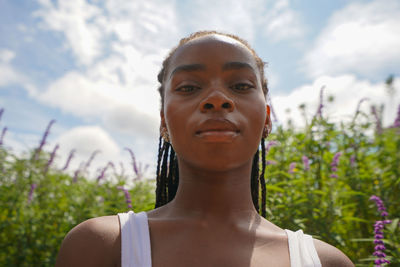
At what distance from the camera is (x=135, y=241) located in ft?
5.26

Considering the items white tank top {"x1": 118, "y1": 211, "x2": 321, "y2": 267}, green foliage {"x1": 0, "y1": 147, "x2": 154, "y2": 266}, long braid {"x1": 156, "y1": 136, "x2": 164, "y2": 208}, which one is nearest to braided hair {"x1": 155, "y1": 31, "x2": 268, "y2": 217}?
long braid {"x1": 156, "y1": 136, "x2": 164, "y2": 208}

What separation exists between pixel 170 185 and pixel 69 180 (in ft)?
11.3

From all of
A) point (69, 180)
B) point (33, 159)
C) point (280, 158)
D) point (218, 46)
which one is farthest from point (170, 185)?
point (69, 180)

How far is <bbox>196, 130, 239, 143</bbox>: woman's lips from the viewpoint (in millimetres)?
1608

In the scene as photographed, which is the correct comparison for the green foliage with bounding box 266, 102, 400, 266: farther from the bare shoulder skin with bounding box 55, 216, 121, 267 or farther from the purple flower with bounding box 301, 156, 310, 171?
the bare shoulder skin with bounding box 55, 216, 121, 267

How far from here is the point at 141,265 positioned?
1.52 meters

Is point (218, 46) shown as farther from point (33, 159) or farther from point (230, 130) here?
point (33, 159)

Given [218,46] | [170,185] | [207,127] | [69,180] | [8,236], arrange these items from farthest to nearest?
[69,180]
[8,236]
[170,185]
[218,46]
[207,127]

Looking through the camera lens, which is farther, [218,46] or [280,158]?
[280,158]

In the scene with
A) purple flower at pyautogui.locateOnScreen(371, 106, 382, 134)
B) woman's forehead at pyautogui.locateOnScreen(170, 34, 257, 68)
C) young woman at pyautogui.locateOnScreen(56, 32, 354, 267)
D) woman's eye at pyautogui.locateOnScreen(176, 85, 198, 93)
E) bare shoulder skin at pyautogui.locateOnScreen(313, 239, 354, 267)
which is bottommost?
bare shoulder skin at pyautogui.locateOnScreen(313, 239, 354, 267)

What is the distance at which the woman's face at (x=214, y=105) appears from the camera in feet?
5.37

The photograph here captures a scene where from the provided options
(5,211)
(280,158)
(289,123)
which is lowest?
(5,211)

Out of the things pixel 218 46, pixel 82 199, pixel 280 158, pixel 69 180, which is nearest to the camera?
pixel 218 46

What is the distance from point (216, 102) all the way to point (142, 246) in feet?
2.53
